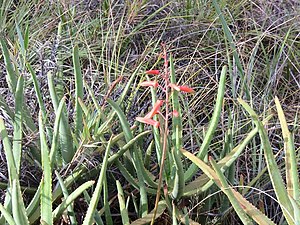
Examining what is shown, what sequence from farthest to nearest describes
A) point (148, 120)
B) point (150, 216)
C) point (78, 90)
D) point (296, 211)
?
point (78, 90) < point (150, 216) < point (148, 120) < point (296, 211)

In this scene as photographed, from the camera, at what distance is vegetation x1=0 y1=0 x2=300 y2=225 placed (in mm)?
875

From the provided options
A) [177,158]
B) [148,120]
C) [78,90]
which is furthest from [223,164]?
[78,90]

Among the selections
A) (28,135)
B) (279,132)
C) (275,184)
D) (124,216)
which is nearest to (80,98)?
(28,135)

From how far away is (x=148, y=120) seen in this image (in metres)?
0.84

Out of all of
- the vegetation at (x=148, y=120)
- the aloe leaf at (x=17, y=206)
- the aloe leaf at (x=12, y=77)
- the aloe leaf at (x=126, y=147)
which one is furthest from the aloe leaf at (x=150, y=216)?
the aloe leaf at (x=12, y=77)

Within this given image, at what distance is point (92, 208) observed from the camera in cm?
81

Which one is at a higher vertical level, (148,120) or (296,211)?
(148,120)

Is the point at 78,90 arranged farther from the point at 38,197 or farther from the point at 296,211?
the point at 296,211

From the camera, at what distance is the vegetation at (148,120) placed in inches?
34.5

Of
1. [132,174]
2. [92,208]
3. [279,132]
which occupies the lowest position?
[279,132]

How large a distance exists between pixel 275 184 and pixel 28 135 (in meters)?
0.59

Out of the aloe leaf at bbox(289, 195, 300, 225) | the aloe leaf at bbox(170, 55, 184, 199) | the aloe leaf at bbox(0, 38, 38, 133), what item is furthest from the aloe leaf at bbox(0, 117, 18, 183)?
the aloe leaf at bbox(289, 195, 300, 225)

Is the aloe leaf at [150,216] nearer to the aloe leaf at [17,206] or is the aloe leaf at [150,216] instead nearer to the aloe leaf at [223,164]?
the aloe leaf at [223,164]

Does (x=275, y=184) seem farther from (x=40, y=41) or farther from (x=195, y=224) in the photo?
(x=40, y=41)
